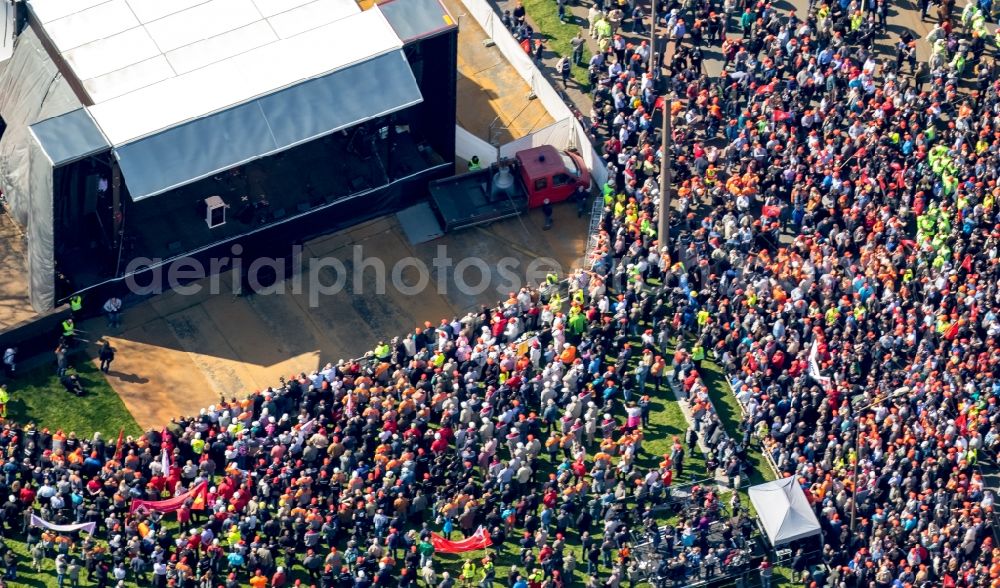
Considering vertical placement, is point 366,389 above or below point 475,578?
above

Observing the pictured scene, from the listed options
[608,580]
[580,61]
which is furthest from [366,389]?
[580,61]

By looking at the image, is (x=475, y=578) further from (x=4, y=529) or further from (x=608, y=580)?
(x=4, y=529)

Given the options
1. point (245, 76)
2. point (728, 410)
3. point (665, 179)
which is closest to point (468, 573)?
point (728, 410)

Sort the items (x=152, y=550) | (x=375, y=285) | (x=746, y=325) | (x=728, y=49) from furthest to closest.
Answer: (x=728, y=49), (x=375, y=285), (x=746, y=325), (x=152, y=550)

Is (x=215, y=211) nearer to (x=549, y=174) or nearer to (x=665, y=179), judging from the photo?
(x=549, y=174)

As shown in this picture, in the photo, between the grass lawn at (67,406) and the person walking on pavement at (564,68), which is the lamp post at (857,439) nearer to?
the person walking on pavement at (564,68)

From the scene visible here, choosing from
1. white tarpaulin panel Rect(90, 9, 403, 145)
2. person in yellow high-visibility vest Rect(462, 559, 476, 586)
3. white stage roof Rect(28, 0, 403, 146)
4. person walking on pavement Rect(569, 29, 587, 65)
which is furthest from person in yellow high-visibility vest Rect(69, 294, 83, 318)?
person walking on pavement Rect(569, 29, 587, 65)
